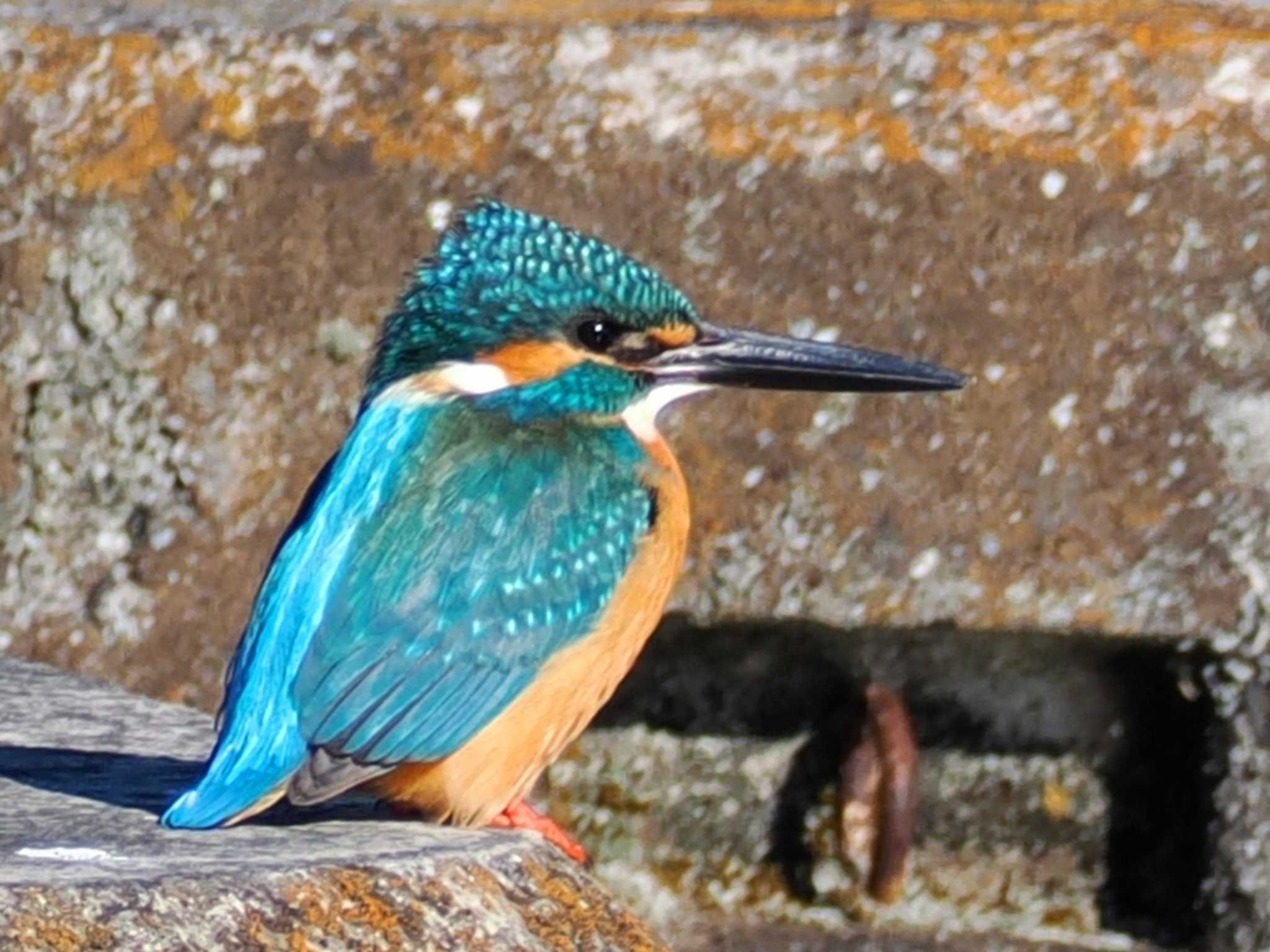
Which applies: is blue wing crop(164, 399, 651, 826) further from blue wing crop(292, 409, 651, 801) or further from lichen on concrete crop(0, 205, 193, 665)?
lichen on concrete crop(0, 205, 193, 665)

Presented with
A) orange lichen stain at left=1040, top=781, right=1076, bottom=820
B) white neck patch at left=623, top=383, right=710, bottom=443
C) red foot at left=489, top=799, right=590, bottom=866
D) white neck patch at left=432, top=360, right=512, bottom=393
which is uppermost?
white neck patch at left=432, top=360, right=512, bottom=393

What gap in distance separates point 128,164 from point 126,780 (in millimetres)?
1419

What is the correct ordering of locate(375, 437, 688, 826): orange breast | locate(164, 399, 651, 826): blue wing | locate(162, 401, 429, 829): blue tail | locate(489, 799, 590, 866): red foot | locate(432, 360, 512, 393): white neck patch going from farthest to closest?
locate(432, 360, 512, 393): white neck patch < locate(489, 799, 590, 866): red foot < locate(375, 437, 688, 826): orange breast < locate(164, 399, 651, 826): blue wing < locate(162, 401, 429, 829): blue tail

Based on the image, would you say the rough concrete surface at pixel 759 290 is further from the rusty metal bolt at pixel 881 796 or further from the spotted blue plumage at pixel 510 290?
the spotted blue plumage at pixel 510 290

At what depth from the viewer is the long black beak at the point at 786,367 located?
388 cm

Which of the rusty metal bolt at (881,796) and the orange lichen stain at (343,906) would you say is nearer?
the orange lichen stain at (343,906)

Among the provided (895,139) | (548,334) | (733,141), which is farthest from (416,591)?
(895,139)

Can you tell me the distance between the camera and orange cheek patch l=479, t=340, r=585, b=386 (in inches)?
151

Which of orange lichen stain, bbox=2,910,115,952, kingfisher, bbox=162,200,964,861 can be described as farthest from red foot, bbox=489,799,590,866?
orange lichen stain, bbox=2,910,115,952

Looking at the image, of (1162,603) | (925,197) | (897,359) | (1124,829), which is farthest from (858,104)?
(1124,829)

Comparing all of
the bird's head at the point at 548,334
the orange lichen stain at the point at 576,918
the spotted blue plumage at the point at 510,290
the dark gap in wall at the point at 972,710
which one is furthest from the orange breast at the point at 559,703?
the dark gap in wall at the point at 972,710

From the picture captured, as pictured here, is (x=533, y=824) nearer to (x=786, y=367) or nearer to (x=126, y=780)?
(x=126, y=780)

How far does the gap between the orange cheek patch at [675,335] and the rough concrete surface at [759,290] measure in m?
0.59

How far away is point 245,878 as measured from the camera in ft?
8.90
